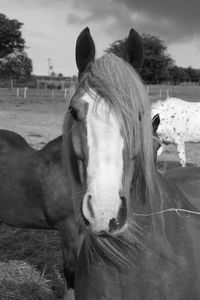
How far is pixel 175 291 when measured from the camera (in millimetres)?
1581

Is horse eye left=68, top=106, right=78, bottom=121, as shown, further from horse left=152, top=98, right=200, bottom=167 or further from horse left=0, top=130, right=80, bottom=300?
horse left=152, top=98, right=200, bottom=167

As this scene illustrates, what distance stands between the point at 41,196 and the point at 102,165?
7.03 ft

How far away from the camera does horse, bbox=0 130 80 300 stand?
318 centimetres

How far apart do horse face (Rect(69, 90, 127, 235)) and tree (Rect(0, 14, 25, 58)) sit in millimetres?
51927

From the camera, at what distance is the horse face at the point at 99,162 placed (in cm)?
127

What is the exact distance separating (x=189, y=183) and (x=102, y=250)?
113cm

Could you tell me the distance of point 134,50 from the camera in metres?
1.64

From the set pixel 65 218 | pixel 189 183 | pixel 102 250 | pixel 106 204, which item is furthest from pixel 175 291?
pixel 65 218

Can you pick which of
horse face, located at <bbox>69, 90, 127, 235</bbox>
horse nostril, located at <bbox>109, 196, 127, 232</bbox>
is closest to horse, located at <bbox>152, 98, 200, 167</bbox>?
horse face, located at <bbox>69, 90, 127, 235</bbox>

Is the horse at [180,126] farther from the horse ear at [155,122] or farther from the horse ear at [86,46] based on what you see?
the horse ear at [86,46]

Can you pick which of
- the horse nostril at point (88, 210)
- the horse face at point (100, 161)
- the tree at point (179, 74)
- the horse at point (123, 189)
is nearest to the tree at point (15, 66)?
the tree at point (179, 74)

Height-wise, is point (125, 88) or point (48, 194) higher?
point (125, 88)

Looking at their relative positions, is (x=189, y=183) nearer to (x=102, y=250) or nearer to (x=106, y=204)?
(x=102, y=250)

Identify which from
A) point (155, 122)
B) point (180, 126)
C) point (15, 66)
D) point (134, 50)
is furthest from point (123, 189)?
point (15, 66)
